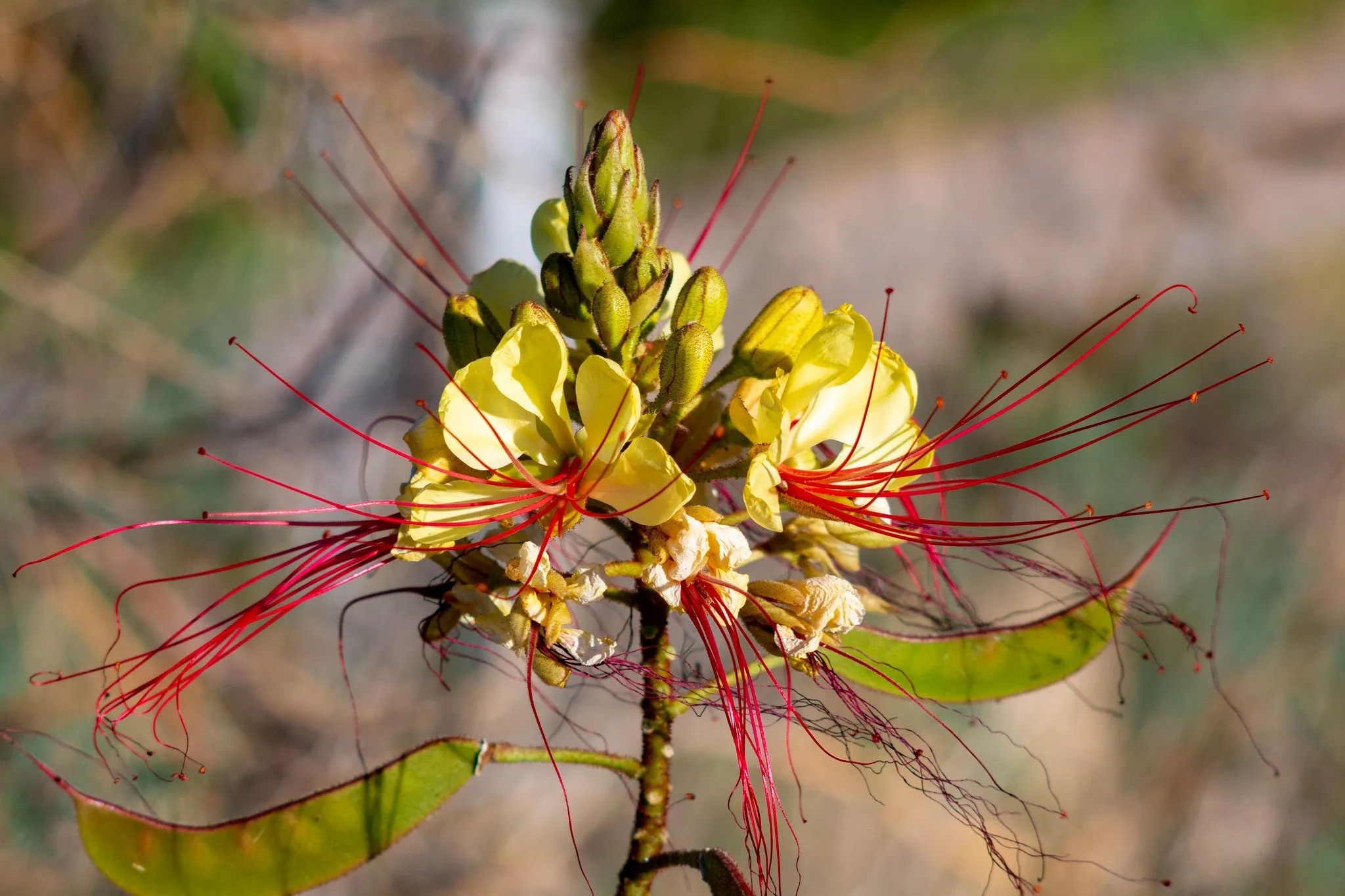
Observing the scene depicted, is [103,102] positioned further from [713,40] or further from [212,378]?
[713,40]

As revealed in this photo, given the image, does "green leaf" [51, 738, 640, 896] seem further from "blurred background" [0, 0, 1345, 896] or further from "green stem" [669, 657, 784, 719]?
"blurred background" [0, 0, 1345, 896]

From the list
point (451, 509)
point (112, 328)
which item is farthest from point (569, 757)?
point (112, 328)

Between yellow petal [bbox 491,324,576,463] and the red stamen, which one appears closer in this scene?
yellow petal [bbox 491,324,576,463]

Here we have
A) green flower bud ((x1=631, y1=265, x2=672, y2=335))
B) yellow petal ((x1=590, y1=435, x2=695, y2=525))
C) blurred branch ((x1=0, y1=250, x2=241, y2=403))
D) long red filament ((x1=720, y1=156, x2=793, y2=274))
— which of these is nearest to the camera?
yellow petal ((x1=590, y1=435, x2=695, y2=525))

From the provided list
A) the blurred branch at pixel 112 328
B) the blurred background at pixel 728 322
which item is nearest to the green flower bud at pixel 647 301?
the blurred background at pixel 728 322

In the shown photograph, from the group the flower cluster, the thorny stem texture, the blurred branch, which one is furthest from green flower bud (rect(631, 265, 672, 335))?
the blurred branch

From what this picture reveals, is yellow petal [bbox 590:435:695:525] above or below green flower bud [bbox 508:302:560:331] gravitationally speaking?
below

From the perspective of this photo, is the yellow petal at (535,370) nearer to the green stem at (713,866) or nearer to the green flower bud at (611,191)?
the green flower bud at (611,191)
